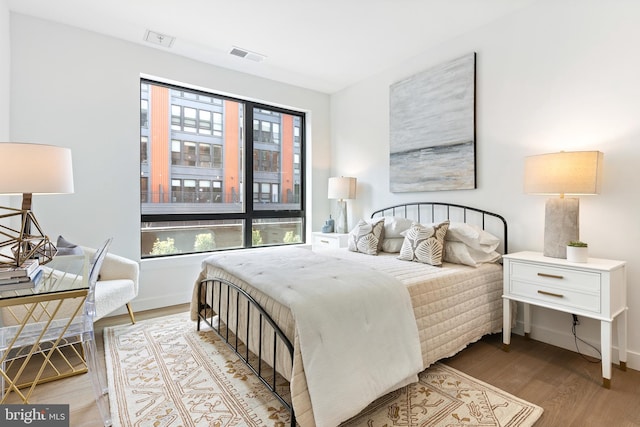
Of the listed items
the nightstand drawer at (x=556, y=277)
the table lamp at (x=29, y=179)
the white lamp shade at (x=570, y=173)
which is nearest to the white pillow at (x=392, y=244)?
the nightstand drawer at (x=556, y=277)

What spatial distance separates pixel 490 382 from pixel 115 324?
3072mm

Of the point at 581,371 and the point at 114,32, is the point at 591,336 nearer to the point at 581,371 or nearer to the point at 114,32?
the point at 581,371

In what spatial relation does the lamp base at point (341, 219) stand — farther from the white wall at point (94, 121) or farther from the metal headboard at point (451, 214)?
the white wall at point (94, 121)

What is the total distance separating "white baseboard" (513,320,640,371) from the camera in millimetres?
A: 2164

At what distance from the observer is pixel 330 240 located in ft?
13.3

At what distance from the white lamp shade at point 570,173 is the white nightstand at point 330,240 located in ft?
7.14

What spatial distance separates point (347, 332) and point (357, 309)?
0.13m

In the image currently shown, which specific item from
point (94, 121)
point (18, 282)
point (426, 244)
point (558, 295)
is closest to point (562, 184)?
point (558, 295)

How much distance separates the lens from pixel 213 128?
155 inches

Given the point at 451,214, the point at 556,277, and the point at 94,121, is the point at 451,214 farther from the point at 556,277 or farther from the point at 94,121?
the point at 94,121

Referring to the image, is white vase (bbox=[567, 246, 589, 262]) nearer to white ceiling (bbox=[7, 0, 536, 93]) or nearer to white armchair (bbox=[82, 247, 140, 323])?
white ceiling (bbox=[7, 0, 536, 93])

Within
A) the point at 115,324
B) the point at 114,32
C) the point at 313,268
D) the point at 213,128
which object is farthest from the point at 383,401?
the point at 114,32

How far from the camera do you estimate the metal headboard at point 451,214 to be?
9.34 ft

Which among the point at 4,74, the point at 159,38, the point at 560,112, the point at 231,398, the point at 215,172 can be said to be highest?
the point at 159,38
